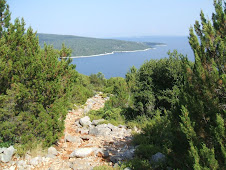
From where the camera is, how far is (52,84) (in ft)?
22.0

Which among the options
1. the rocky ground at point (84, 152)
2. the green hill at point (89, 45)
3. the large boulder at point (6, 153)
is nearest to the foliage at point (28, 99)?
the large boulder at point (6, 153)

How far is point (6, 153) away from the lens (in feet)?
18.7

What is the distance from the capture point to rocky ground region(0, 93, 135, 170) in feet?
18.5

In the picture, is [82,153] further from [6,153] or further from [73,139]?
[6,153]

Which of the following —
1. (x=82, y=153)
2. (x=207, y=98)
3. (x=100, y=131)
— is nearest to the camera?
(x=207, y=98)

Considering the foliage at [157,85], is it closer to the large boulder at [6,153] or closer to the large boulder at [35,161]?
the large boulder at [35,161]

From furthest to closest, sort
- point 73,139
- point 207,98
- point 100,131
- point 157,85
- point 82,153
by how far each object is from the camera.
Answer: point 157,85
point 100,131
point 73,139
point 82,153
point 207,98

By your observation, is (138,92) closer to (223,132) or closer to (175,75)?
(175,75)

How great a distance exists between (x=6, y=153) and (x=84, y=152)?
2.34 metres

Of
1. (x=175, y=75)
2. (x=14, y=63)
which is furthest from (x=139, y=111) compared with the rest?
(x=14, y=63)

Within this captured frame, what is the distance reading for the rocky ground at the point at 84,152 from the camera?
5645 millimetres

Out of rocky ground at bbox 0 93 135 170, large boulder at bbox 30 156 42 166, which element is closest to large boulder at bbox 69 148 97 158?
rocky ground at bbox 0 93 135 170

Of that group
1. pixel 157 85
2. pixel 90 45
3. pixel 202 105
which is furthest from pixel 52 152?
pixel 90 45

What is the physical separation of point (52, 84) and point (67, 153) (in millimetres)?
2519
